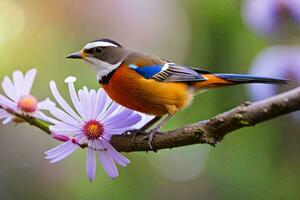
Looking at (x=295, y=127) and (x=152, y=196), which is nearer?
(x=295, y=127)

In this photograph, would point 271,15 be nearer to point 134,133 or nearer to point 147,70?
point 147,70

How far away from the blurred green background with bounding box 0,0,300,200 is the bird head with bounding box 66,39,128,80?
36 centimetres

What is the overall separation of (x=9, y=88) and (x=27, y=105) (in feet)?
0.15

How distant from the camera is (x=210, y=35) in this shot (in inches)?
105

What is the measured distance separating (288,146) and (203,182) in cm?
63

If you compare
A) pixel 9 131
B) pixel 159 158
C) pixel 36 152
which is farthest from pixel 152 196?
pixel 9 131

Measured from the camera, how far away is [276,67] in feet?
6.05

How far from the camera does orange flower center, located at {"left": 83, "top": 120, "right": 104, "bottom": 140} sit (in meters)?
0.90

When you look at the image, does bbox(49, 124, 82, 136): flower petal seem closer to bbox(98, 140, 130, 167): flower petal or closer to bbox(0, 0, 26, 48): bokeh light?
bbox(98, 140, 130, 167): flower petal

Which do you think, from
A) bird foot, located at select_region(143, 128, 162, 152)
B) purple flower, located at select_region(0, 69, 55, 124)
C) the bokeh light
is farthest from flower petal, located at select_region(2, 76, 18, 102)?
the bokeh light

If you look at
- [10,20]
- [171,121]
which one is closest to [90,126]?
[171,121]

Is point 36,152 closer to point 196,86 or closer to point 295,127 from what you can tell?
point 295,127

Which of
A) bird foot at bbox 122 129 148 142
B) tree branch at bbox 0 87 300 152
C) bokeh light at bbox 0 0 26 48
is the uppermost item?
tree branch at bbox 0 87 300 152

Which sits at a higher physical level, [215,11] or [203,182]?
[215,11]
